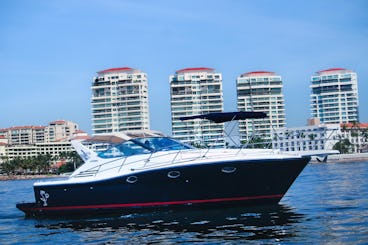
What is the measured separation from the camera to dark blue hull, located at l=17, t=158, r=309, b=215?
16594mm

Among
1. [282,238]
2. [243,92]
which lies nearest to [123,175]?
[282,238]

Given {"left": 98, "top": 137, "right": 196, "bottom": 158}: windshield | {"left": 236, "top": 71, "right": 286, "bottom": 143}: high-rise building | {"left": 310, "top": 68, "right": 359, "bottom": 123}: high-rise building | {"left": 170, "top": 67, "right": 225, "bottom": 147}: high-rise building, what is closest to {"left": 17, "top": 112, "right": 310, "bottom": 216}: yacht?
{"left": 98, "top": 137, "right": 196, "bottom": 158}: windshield

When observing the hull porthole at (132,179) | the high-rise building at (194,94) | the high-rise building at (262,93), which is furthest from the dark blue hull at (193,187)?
the high-rise building at (262,93)

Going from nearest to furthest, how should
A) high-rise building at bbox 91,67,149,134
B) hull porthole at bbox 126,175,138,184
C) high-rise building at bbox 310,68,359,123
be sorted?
Answer: hull porthole at bbox 126,175,138,184 < high-rise building at bbox 91,67,149,134 < high-rise building at bbox 310,68,359,123

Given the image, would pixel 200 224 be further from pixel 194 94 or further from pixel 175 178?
pixel 194 94

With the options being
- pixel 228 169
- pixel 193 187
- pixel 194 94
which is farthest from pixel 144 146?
pixel 194 94

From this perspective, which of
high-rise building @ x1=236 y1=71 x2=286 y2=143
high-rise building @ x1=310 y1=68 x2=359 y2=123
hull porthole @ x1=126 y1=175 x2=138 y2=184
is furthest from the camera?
high-rise building @ x1=310 y1=68 x2=359 y2=123

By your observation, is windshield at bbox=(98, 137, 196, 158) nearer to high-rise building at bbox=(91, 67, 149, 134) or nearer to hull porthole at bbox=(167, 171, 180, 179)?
hull porthole at bbox=(167, 171, 180, 179)

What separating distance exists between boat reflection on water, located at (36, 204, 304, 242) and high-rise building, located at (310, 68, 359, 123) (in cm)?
14993

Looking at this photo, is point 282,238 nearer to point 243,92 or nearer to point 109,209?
point 109,209

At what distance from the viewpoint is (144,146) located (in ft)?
58.7

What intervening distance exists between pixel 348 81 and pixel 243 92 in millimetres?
33643

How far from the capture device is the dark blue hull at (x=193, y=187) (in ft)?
54.4

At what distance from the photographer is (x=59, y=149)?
170 m
